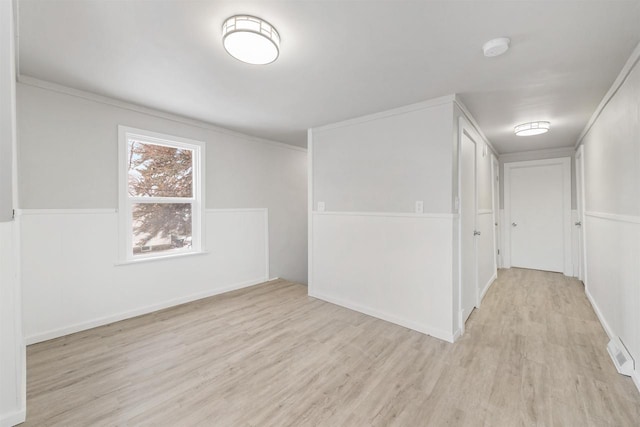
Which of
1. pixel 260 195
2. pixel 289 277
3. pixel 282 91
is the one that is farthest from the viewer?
pixel 289 277

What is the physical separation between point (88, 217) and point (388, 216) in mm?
3067

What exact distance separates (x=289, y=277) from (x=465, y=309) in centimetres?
283

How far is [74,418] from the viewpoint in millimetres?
1568

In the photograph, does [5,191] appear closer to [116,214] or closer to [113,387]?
[113,387]

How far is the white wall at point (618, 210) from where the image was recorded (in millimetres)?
1886

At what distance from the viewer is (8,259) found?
4.51 feet

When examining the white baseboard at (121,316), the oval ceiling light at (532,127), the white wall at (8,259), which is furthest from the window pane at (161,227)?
the oval ceiling light at (532,127)

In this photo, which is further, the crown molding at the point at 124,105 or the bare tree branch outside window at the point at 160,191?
the bare tree branch outside window at the point at 160,191

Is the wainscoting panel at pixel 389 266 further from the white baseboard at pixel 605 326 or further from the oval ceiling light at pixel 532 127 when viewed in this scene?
the oval ceiling light at pixel 532 127

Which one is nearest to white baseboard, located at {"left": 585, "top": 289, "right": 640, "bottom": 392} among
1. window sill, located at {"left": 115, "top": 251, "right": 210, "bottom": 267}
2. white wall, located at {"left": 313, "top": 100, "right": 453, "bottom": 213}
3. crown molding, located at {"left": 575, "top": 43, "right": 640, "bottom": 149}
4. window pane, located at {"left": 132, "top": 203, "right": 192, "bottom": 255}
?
white wall, located at {"left": 313, "top": 100, "right": 453, "bottom": 213}

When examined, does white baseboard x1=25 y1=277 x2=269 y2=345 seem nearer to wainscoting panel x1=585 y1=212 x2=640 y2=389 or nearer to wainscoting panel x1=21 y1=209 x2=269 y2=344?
wainscoting panel x1=21 y1=209 x2=269 y2=344

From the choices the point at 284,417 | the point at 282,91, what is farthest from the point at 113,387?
the point at 282,91

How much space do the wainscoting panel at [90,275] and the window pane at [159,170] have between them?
1.37 ft

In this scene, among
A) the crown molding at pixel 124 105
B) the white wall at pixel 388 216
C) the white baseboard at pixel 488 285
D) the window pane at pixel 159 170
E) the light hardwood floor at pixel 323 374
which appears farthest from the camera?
the white baseboard at pixel 488 285
